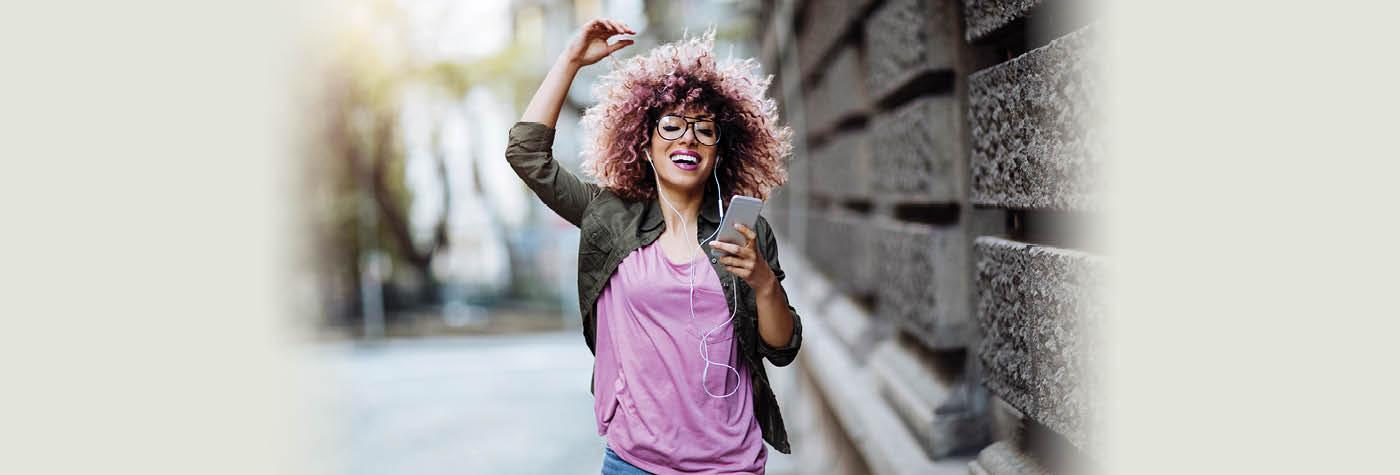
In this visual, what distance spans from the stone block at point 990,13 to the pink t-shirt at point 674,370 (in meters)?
0.82

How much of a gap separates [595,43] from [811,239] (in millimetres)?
4963

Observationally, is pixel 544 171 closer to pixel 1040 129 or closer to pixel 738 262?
pixel 738 262

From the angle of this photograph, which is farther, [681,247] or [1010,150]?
[1010,150]

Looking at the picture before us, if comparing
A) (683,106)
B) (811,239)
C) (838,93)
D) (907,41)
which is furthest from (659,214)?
(811,239)

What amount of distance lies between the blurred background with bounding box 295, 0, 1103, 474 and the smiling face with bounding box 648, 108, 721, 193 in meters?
0.54

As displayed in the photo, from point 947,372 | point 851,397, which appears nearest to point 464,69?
point 851,397

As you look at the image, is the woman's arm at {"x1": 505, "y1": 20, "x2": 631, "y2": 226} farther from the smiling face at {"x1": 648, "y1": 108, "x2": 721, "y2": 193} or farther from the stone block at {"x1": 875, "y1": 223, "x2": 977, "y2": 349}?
the stone block at {"x1": 875, "y1": 223, "x2": 977, "y2": 349}

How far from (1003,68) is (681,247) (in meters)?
0.80

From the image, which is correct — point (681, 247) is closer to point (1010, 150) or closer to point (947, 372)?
point (1010, 150)

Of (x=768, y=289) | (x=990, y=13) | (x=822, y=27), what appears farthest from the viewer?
(x=822, y=27)

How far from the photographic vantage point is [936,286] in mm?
2996

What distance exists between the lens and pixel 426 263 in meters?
13.3

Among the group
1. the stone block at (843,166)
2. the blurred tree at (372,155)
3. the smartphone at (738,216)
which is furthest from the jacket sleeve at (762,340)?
the blurred tree at (372,155)

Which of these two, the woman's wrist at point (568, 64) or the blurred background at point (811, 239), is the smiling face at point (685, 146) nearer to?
the woman's wrist at point (568, 64)
